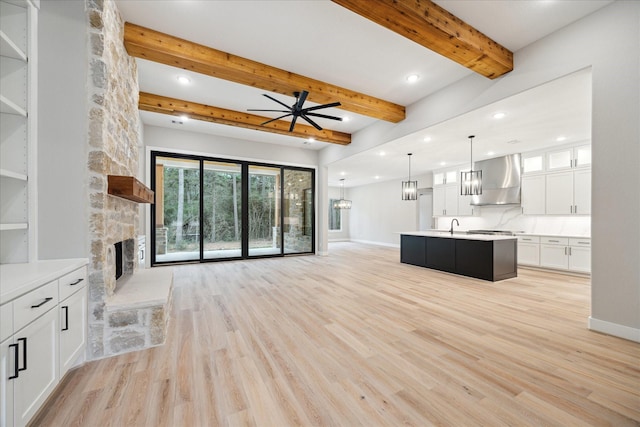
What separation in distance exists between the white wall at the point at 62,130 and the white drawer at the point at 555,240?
7946 millimetres

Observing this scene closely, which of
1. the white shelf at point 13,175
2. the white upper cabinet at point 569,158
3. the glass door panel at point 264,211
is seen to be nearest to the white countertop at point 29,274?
the white shelf at point 13,175

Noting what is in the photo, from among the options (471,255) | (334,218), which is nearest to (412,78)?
(471,255)

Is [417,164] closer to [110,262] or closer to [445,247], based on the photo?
[445,247]

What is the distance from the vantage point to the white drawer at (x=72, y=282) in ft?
5.63

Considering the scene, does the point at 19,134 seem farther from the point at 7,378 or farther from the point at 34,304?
the point at 7,378

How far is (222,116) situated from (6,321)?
4777 millimetres

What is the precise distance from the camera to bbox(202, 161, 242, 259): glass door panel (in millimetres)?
6578

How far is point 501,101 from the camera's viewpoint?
3.59 m

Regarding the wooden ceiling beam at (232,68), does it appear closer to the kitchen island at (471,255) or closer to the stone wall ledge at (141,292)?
the stone wall ledge at (141,292)

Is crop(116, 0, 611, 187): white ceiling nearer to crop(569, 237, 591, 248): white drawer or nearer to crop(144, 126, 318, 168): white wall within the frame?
crop(144, 126, 318, 168): white wall

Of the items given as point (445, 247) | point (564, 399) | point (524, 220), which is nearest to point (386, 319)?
point (564, 399)

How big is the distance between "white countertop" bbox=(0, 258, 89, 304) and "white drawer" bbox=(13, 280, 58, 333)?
0.12ft

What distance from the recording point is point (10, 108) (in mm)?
1818

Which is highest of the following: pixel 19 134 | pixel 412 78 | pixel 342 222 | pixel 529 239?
pixel 412 78
